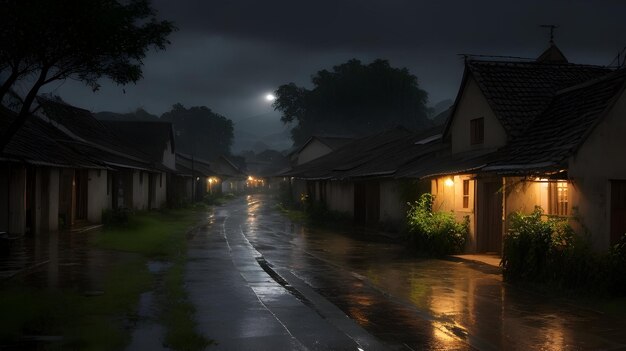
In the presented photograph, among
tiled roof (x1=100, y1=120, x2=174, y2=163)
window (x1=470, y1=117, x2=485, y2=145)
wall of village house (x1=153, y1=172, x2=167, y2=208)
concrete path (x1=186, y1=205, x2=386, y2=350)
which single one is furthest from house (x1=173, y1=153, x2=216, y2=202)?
concrete path (x1=186, y1=205, x2=386, y2=350)

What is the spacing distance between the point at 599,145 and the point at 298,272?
760 centimetres

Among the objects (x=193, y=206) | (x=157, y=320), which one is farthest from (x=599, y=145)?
(x=193, y=206)

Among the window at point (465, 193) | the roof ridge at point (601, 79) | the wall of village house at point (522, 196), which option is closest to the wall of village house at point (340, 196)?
the window at point (465, 193)

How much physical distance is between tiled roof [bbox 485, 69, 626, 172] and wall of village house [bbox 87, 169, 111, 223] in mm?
18205

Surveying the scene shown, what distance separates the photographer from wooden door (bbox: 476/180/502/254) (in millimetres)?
17922

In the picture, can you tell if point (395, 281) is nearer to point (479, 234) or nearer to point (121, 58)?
point (479, 234)

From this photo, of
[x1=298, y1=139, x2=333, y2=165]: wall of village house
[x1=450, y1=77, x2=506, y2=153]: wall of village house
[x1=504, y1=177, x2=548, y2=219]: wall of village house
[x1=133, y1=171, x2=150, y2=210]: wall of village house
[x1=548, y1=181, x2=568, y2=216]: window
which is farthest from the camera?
[x1=298, y1=139, x2=333, y2=165]: wall of village house

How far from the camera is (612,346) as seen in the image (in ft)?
26.6

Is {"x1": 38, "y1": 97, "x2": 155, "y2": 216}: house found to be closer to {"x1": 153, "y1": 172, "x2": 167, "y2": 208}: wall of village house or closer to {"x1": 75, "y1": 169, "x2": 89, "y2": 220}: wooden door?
{"x1": 75, "y1": 169, "x2": 89, "y2": 220}: wooden door

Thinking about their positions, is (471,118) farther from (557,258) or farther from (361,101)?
(361,101)

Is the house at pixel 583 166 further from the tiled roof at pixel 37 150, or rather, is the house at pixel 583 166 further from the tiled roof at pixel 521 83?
the tiled roof at pixel 37 150

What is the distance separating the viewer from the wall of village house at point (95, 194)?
26.4 m

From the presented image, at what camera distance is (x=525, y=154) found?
14.8 metres

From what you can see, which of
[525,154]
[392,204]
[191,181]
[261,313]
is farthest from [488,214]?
[191,181]
